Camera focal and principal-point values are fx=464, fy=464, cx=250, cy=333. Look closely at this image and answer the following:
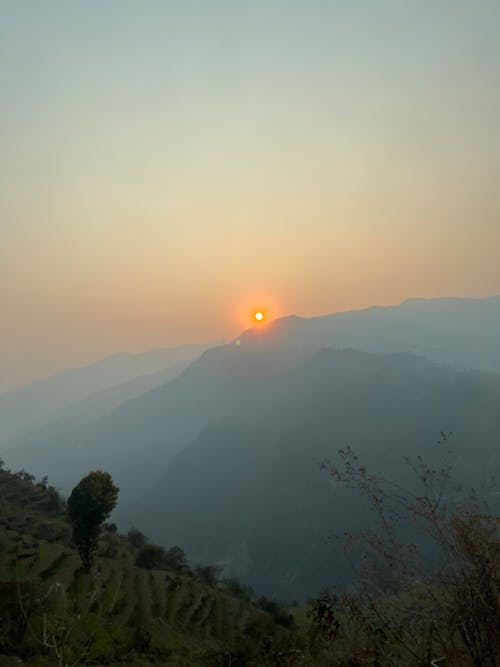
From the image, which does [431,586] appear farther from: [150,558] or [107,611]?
[150,558]

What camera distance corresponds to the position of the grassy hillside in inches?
910

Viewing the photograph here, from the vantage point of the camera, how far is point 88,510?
147 feet

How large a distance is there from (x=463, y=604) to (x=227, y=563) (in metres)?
211

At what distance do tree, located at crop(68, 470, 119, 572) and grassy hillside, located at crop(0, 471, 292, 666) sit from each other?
2821mm

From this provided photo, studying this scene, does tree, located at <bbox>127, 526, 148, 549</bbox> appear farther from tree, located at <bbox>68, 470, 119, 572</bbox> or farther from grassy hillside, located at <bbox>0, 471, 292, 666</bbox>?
tree, located at <bbox>68, 470, 119, 572</bbox>

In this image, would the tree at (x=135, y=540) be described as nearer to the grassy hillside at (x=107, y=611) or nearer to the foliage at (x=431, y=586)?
the grassy hillside at (x=107, y=611)

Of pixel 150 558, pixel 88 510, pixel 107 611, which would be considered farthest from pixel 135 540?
pixel 107 611

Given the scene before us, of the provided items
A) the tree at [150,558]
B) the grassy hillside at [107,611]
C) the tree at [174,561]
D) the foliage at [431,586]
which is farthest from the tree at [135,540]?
the foliage at [431,586]

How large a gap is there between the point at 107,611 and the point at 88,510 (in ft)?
36.9

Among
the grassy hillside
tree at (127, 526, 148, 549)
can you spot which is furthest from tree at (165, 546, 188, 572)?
the grassy hillside

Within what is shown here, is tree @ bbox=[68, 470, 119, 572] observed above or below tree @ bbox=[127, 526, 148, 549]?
above

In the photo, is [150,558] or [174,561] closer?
[150,558]

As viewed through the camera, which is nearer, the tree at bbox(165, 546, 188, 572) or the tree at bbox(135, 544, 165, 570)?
the tree at bbox(135, 544, 165, 570)

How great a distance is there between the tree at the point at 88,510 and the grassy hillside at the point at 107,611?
111 inches
